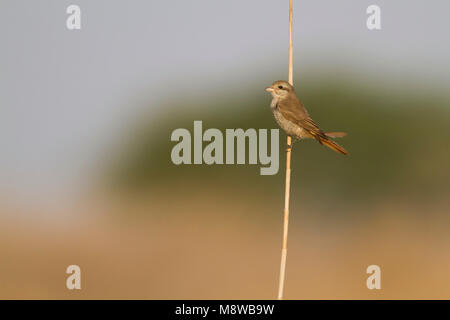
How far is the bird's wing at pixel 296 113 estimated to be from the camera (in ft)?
19.9

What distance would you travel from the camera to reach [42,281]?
11.7 metres

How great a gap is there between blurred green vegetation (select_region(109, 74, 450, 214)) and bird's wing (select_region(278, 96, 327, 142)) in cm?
887

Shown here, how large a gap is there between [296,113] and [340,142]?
11.3m

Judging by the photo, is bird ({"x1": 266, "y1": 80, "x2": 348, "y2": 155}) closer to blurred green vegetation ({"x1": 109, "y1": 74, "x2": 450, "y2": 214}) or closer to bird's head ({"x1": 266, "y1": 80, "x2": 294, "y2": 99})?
bird's head ({"x1": 266, "y1": 80, "x2": 294, "y2": 99})

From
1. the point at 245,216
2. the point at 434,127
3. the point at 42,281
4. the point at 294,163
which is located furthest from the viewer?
the point at 434,127

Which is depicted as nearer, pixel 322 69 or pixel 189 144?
pixel 189 144

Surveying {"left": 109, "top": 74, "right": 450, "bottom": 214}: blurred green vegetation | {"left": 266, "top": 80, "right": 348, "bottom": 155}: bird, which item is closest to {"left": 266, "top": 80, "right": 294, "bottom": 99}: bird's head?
{"left": 266, "top": 80, "right": 348, "bottom": 155}: bird

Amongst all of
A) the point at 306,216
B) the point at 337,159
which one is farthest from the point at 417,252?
the point at 337,159

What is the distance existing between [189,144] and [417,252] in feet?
18.4

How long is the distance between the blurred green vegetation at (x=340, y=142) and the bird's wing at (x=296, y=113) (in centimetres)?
887

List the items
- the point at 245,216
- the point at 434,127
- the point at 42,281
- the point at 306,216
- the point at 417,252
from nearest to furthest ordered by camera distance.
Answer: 1. the point at 42,281
2. the point at 417,252
3. the point at 245,216
4. the point at 306,216
5. the point at 434,127

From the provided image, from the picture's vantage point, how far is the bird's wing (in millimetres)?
6070

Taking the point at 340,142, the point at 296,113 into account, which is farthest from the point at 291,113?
the point at 340,142

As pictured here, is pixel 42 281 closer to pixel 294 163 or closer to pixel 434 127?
pixel 294 163
